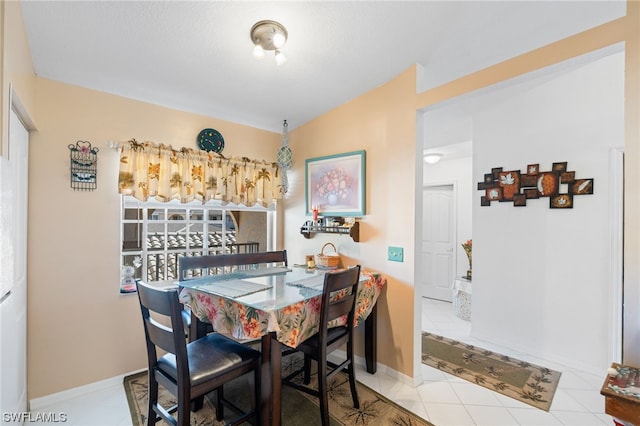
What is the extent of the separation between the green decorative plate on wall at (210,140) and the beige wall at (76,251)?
0.41m

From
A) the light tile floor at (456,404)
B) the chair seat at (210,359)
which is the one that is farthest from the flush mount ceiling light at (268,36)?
the light tile floor at (456,404)

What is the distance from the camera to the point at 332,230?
288 cm

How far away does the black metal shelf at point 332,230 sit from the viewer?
9.04ft

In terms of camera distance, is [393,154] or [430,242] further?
[430,242]

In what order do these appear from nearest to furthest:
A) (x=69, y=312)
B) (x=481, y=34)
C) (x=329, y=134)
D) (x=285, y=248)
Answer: (x=481, y=34)
(x=69, y=312)
(x=329, y=134)
(x=285, y=248)

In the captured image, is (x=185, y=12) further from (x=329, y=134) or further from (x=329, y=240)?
(x=329, y=240)

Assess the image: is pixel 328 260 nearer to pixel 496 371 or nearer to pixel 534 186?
pixel 496 371

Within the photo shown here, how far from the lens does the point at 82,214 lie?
2.27m

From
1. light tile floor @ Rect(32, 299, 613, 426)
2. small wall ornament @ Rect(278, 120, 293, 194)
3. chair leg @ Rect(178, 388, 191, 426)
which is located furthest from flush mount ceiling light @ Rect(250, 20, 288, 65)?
light tile floor @ Rect(32, 299, 613, 426)

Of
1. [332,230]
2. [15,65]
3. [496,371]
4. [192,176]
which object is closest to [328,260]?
[332,230]

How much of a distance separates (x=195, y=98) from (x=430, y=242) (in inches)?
164

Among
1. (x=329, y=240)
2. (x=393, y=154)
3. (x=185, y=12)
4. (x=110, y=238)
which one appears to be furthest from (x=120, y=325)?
(x=393, y=154)

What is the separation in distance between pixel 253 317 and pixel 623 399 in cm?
155

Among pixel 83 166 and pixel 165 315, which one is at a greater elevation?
pixel 83 166
